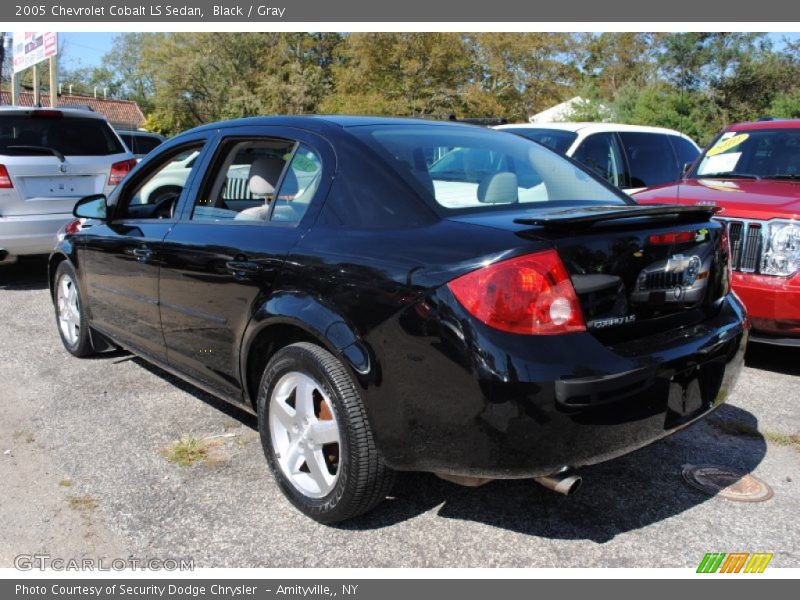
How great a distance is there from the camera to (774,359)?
5145mm

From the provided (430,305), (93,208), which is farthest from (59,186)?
(430,305)

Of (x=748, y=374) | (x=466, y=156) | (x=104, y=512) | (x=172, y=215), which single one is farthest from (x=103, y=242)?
(x=748, y=374)

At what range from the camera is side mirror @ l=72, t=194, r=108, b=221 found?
442 cm

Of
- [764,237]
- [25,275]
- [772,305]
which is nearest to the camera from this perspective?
[772,305]

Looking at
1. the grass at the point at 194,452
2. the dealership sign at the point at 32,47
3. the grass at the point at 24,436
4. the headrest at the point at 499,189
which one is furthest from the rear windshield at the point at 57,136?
the dealership sign at the point at 32,47

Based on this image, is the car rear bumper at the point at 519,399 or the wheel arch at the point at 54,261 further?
the wheel arch at the point at 54,261

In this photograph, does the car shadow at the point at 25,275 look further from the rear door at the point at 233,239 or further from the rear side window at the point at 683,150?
the rear side window at the point at 683,150

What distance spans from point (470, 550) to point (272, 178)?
6.26 ft

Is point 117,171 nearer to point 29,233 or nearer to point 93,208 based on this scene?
point 29,233

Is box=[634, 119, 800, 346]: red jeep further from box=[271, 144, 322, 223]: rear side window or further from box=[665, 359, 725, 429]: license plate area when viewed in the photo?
box=[271, 144, 322, 223]: rear side window

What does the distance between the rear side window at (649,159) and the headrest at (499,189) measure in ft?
14.3

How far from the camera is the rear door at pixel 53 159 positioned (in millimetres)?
7012

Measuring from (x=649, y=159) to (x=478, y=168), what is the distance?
4844mm

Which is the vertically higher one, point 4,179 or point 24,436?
point 4,179
